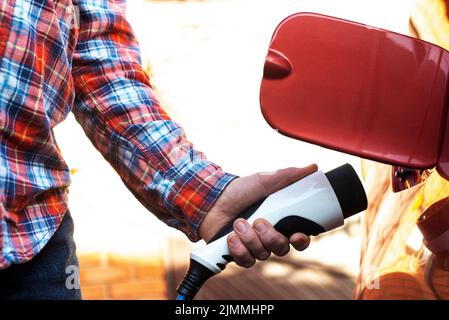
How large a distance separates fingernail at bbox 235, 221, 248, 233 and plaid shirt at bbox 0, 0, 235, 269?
13cm

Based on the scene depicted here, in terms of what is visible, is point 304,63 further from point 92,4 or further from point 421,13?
point 92,4

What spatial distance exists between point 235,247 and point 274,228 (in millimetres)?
67

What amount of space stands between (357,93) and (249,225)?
0.34 m

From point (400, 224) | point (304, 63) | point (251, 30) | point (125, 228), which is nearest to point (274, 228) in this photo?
point (400, 224)

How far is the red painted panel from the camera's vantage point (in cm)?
107

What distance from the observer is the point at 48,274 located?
135 centimetres

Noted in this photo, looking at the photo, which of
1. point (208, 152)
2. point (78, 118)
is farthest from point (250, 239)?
point (208, 152)

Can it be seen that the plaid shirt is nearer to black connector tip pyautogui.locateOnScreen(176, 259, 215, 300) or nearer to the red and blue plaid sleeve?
the red and blue plaid sleeve

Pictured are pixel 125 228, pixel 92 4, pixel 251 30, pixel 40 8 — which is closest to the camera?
pixel 40 8

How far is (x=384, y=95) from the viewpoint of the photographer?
1068mm

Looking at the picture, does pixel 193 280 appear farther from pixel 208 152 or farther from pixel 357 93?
pixel 208 152

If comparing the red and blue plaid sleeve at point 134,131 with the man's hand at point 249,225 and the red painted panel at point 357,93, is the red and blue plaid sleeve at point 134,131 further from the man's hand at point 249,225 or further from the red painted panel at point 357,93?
the red painted panel at point 357,93

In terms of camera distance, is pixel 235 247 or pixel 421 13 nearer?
pixel 235 247
